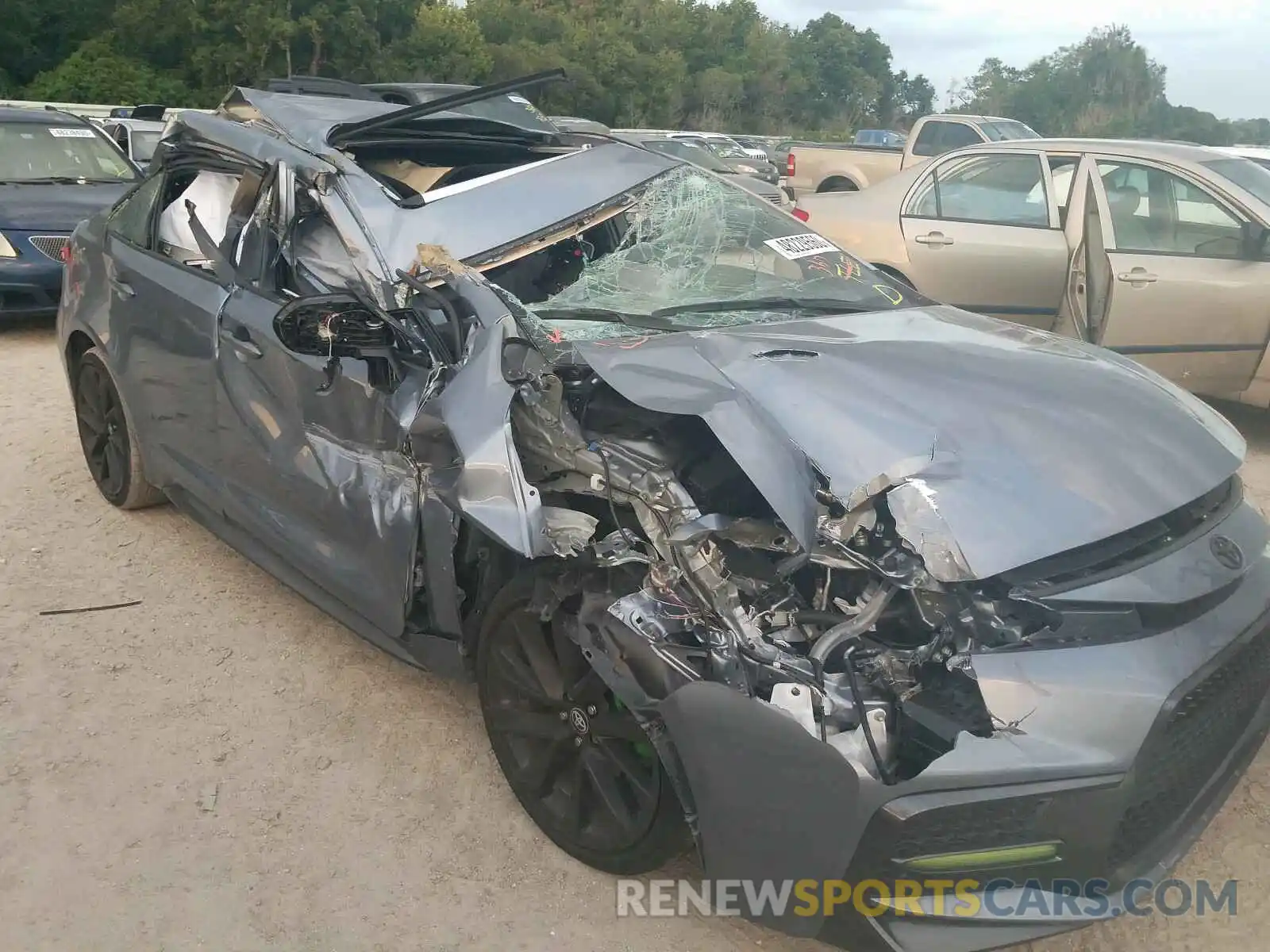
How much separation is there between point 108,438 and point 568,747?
311 cm

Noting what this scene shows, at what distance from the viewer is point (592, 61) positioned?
5019cm

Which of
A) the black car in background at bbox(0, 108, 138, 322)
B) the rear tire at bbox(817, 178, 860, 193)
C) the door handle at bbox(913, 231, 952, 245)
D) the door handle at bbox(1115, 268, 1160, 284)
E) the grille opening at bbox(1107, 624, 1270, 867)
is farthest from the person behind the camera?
the rear tire at bbox(817, 178, 860, 193)

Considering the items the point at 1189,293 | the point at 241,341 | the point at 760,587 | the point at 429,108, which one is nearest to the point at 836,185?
the point at 1189,293

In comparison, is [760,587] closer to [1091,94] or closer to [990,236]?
[990,236]

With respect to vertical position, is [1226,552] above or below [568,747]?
above

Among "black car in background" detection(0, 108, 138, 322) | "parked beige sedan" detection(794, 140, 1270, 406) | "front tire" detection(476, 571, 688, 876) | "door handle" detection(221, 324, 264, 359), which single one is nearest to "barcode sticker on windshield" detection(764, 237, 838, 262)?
"front tire" detection(476, 571, 688, 876)

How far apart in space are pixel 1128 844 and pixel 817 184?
41.2ft

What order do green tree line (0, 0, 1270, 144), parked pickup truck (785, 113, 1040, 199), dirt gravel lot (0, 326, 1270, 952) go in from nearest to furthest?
1. dirt gravel lot (0, 326, 1270, 952)
2. parked pickup truck (785, 113, 1040, 199)
3. green tree line (0, 0, 1270, 144)

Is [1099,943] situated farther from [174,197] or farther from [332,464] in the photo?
[174,197]

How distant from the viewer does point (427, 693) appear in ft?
11.2

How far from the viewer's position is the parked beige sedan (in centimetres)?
557

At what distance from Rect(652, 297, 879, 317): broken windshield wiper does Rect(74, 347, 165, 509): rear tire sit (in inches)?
98.3

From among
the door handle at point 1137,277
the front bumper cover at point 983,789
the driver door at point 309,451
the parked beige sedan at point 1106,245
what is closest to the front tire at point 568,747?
the front bumper cover at point 983,789

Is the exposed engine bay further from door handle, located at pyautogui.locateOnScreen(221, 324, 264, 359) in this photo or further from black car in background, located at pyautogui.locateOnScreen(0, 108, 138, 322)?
black car in background, located at pyautogui.locateOnScreen(0, 108, 138, 322)
